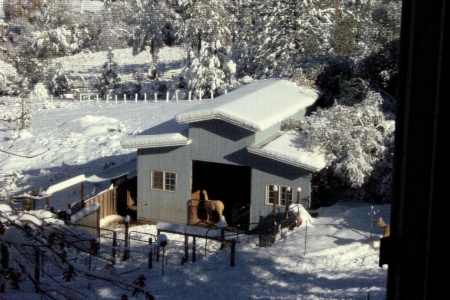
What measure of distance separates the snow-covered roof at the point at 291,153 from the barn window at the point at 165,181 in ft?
2.69

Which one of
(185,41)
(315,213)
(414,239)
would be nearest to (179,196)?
(315,213)

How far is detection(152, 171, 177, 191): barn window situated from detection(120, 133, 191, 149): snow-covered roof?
0.29m

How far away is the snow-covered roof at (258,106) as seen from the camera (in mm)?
5027

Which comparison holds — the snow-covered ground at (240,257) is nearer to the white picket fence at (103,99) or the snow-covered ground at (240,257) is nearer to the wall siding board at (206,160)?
the wall siding board at (206,160)

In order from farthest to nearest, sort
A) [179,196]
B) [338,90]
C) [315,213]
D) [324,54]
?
[324,54], [338,90], [179,196], [315,213]

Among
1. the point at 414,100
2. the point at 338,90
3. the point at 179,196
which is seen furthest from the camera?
the point at 338,90

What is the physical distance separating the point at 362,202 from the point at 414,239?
14.7 feet

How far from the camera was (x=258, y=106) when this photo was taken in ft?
18.4

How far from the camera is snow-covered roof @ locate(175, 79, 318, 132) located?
16.5 feet

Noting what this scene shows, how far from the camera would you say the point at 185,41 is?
11867mm

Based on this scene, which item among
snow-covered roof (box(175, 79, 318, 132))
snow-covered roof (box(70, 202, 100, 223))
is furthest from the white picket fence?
snow-covered roof (box(70, 202, 100, 223))

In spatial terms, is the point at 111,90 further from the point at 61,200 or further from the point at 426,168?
the point at 426,168

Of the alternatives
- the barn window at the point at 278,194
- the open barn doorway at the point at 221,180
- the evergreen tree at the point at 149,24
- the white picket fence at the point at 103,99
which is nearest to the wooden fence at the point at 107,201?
the open barn doorway at the point at 221,180

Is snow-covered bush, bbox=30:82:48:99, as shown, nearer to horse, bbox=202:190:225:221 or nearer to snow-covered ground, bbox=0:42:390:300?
snow-covered ground, bbox=0:42:390:300
